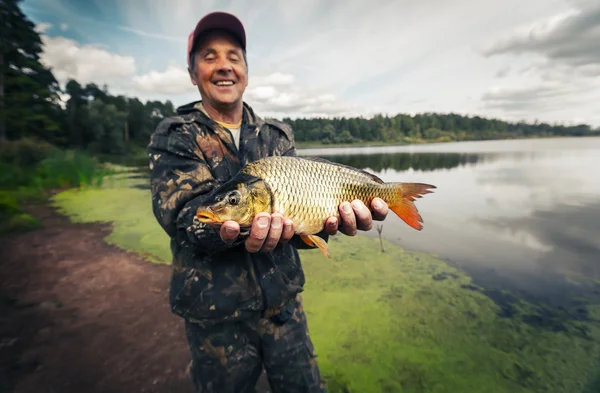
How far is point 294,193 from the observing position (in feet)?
5.77

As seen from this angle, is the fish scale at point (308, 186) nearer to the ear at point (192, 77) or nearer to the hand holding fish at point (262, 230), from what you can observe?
the hand holding fish at point (262, 230)

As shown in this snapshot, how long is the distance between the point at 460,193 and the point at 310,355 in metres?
13.7

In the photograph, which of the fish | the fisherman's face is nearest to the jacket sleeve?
the fish

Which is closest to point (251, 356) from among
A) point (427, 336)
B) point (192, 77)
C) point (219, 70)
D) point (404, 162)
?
point (219, 70)

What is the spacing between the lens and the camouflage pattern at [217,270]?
5.73ft

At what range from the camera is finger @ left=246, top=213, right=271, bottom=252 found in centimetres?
154

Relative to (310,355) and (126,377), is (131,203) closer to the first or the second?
(126,377)

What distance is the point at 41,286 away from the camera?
4.59 meters

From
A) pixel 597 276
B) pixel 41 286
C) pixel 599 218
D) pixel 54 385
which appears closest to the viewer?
pixel 54 385

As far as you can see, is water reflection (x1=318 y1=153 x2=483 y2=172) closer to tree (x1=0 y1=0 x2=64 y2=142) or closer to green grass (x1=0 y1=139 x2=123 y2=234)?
green grass (x1=0 y1=139 x2=123 y2=234)

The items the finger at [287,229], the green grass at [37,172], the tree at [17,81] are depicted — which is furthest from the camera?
the tree at [17,81]

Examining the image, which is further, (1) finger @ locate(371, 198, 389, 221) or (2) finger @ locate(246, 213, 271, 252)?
(1) finger @ locate(371, 198, 389, 221)

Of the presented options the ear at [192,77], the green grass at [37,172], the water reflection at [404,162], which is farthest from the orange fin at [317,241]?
the water reflection at [404,162]

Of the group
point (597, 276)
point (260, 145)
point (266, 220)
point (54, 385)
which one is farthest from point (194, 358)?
point (597, 276)
